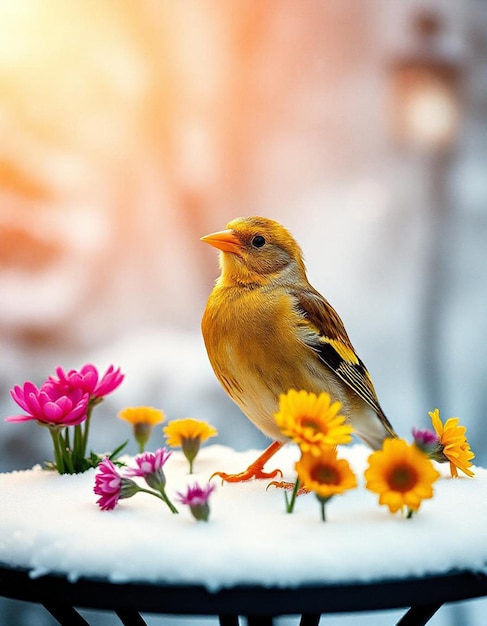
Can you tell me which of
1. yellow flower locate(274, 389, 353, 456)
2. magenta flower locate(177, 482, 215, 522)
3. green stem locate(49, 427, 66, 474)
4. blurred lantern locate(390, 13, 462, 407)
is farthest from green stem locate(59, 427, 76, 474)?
blurred lantern locate(390, 13, 462, 407)

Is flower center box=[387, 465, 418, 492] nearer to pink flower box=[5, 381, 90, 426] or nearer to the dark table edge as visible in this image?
the dark table edge

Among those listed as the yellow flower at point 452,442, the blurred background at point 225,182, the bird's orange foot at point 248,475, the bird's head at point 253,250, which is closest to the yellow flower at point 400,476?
the yellow flower at point 452,442

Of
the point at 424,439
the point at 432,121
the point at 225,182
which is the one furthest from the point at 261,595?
the point at 432,121

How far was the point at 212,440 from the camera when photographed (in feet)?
8.01

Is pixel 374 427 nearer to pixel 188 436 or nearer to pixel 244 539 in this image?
pixel 188 436

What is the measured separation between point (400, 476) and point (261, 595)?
233 mm

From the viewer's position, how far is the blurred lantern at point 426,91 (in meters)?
2.45

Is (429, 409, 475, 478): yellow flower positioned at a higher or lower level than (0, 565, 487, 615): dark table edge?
higher

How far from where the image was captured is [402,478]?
87cm

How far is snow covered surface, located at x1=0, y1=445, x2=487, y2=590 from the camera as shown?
2.51 ft

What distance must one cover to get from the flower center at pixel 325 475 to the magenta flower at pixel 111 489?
0.84 feet

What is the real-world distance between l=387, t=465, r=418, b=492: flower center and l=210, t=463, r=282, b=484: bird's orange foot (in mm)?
376

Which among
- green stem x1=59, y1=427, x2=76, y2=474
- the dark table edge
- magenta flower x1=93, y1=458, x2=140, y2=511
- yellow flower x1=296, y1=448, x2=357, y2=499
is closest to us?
the dark table edge

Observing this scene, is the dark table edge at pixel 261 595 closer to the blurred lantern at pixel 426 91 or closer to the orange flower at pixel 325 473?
the orange flower at pixel 325 473
